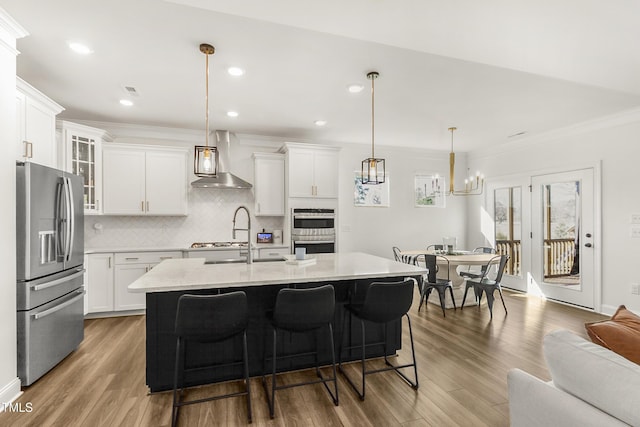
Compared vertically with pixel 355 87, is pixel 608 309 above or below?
below

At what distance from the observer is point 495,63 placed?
2.87 m

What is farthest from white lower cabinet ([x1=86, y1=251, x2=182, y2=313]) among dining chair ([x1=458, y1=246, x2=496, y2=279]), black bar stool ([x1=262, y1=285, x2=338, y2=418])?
dining chair ([x1=458, y1=246, x2=496, y2=279])

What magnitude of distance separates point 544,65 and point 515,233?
12.1 ft

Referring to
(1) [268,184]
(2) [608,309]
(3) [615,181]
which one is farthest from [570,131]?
(1) [268,184]

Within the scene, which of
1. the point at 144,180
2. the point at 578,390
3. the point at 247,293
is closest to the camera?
the point at 578,390

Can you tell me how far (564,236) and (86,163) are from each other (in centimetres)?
A: 712

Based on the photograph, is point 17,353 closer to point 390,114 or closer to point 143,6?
point 143,6

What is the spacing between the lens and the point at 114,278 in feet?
13.9

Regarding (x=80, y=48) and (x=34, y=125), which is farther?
(x=34, y=125)

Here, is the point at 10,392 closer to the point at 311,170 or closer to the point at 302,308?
the point at 302,308

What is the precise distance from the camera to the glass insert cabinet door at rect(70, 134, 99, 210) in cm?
412

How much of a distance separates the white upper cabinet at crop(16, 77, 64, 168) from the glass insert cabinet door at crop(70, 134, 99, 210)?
0.90 m

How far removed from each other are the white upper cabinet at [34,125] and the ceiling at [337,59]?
293mm

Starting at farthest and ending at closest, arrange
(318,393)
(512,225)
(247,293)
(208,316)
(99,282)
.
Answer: (512,225), (99,282), (247,293), (318,393), (208,316)
